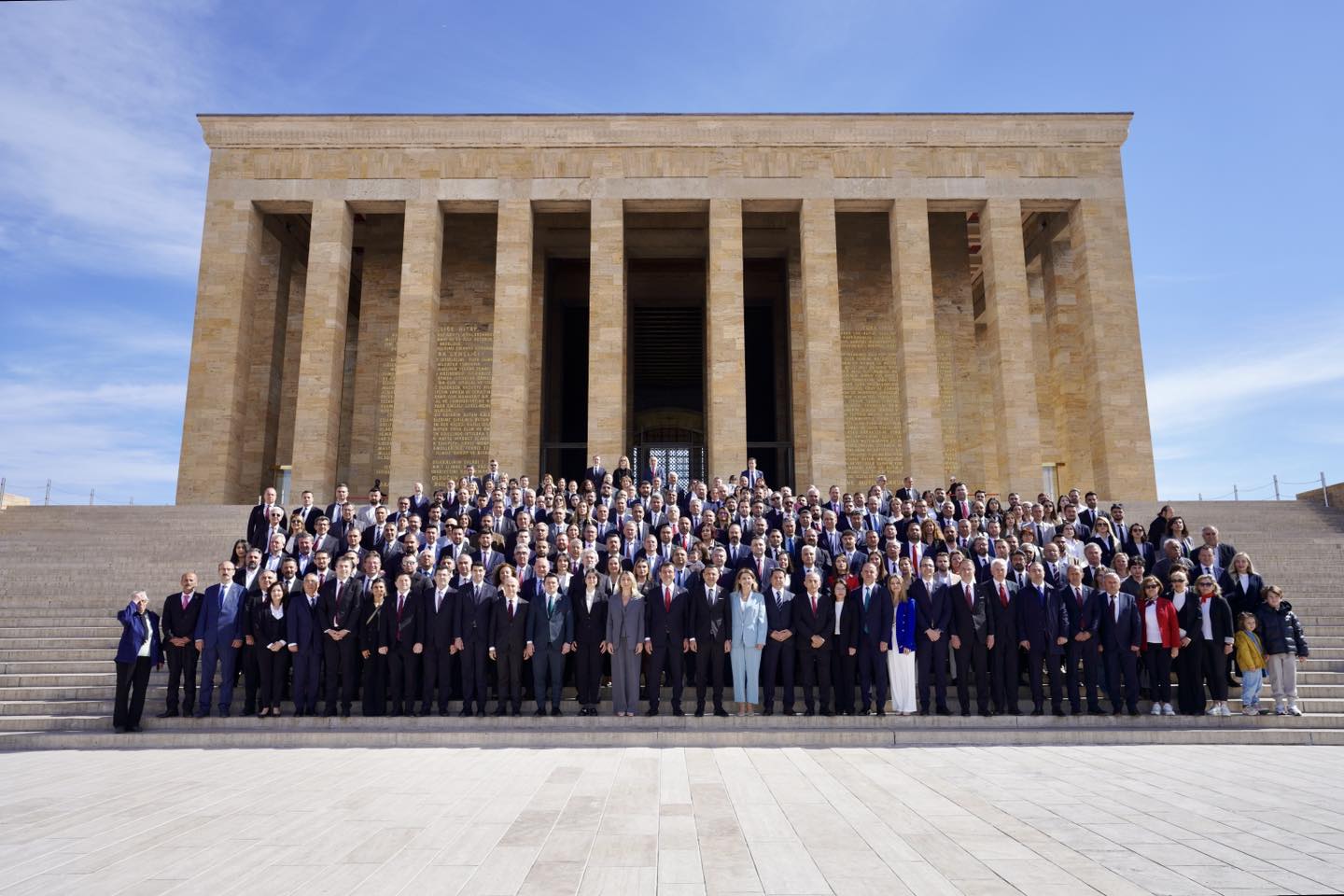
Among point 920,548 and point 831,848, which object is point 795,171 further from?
point 831,848

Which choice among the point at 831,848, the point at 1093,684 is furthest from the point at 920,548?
the point at 831,848

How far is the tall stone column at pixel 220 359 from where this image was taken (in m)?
20.3

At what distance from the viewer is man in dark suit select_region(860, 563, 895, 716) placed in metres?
8.90

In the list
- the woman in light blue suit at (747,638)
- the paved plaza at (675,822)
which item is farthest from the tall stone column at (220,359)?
the woman in light blue suit at (747,638)

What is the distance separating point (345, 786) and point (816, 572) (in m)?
5.25

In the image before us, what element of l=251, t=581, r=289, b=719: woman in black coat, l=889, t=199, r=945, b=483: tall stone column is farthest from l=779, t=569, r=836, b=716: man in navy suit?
l=889, t=199, r=945, b=483: tall stone column

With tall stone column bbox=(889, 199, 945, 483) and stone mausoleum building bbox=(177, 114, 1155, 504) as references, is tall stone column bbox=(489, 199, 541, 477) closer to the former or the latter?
stone mausoleum building bbox=(177, 114, 1155, 504)

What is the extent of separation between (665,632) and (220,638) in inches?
187

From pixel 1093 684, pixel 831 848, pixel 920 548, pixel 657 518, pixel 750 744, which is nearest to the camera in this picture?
pixel 831 848

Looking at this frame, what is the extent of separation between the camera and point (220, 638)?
8922mm

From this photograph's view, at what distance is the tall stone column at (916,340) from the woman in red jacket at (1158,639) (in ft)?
37.1

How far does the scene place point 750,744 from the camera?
26.6 feet

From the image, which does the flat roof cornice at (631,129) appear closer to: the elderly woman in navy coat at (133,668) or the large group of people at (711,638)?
the large group of people at (711,638)

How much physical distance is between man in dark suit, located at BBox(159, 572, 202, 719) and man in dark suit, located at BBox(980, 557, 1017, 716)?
8.51m
